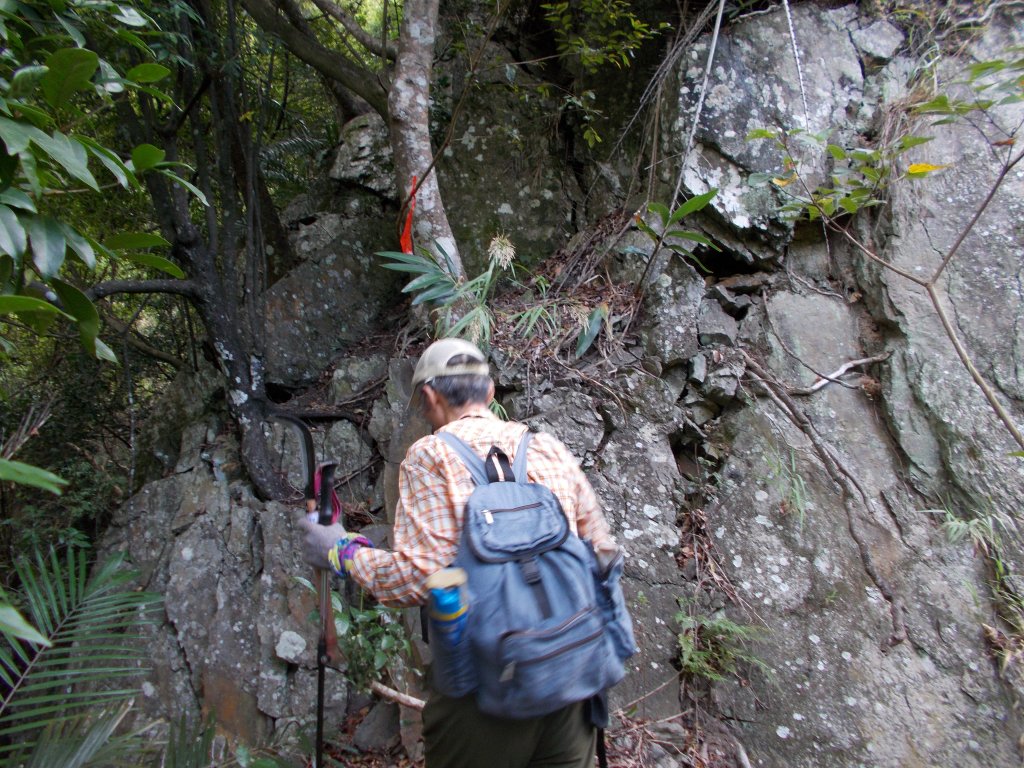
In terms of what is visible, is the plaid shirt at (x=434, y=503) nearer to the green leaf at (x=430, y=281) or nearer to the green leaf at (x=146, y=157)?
the green leaf at (x=146, y=157)

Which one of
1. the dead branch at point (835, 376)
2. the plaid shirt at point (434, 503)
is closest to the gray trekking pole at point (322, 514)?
the plaid shirt at point (434, 503)

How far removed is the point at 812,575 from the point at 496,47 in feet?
14.4

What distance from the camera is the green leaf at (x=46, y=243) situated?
1.47m

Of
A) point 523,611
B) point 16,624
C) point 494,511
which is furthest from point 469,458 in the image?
point 16,624

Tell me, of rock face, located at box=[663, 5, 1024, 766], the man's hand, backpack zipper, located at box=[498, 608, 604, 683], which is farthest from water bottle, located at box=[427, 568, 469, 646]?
rock face, located at box=[663, 5, 1024, 766]

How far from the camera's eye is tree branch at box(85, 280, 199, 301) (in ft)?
10.9

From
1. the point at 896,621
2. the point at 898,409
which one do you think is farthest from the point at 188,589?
the point at 898,409

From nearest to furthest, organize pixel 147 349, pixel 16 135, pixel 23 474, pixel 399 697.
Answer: pixel 23 474, pixel 16 135, pixel 399 697, pixel 147 349

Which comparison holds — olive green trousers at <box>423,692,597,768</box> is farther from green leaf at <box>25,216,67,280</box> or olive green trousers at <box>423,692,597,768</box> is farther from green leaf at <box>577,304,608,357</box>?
green leaf at <box>577,304,608,357</box>

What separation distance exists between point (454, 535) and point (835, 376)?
2802 millimetres

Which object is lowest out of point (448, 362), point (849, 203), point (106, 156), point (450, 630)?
point (450, 630)

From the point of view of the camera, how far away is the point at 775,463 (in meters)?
3.25

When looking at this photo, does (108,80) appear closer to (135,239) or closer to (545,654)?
(135,239)

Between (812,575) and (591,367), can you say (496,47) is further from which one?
(812,575)
